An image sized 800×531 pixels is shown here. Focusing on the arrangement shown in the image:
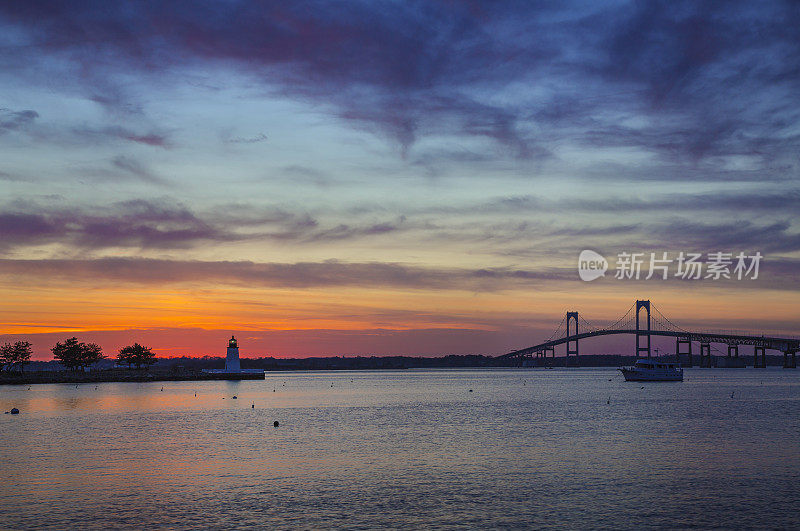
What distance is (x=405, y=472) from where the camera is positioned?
35.2 m

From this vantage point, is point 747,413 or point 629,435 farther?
point 747,413

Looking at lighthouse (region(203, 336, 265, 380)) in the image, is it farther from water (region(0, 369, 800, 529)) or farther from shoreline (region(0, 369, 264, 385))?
water (region(0, 369, 800, 529))

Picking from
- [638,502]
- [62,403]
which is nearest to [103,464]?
[638,502]

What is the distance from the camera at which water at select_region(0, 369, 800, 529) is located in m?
26.3

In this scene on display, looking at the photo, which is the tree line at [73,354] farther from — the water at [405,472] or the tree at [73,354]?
the water at [405,472]

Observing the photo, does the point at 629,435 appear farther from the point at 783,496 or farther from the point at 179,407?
the point at 179,407

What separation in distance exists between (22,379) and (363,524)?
13990 centimetres

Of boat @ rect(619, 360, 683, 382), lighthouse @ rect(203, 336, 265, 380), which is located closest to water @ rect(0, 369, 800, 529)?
boat @ rect(619, 360, 683, 382)

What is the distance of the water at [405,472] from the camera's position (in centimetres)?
2634

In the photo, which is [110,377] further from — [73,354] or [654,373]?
[654,373]

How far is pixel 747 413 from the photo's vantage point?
68375mm

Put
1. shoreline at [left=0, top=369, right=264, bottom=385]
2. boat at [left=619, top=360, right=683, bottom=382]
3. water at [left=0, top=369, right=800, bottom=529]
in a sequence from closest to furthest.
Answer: water at [left=0, top=369, right=800, bottom=529]
boat at [left=619, top=360, right=683, bottom=382]
shoreline at [left=0, top=369, right=264, bottom=385]

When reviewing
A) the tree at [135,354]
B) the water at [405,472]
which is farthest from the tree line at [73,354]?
the water at [405,472]

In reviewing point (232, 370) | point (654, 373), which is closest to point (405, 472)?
point (654, 373)
